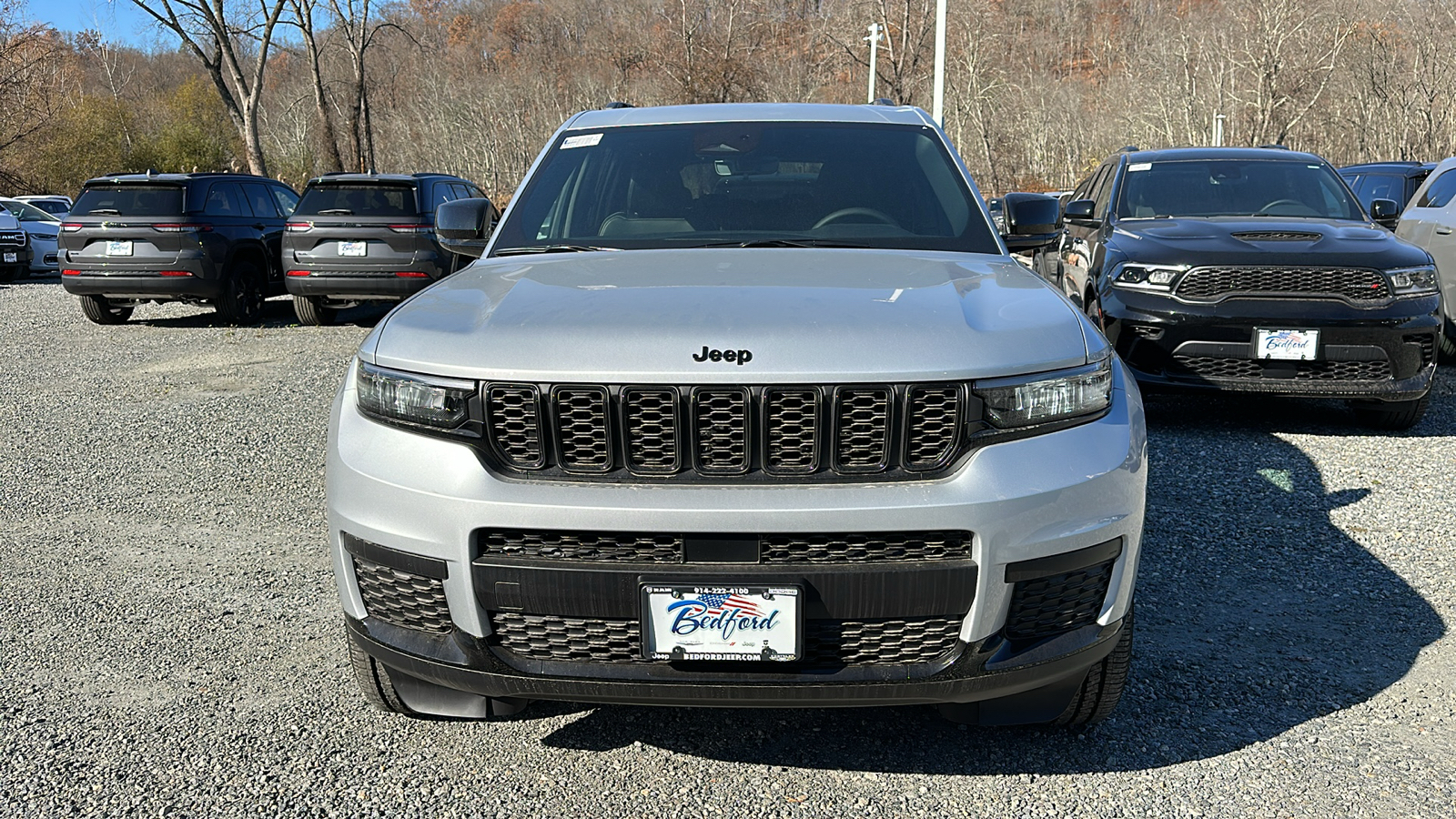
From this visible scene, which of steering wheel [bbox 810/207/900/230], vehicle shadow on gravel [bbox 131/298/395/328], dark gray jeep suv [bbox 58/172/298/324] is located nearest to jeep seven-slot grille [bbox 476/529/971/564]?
steering wheel [bbox 810/207/900/230]

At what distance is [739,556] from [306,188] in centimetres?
1212

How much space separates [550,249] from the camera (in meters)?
3.78

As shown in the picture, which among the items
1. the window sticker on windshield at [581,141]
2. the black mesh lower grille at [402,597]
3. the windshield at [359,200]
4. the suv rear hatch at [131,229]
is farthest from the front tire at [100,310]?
the black mesh lower grille at [402,597]

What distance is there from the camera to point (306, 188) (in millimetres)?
13258

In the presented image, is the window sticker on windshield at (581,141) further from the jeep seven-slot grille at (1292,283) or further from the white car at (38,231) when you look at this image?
the white car at (38,231)

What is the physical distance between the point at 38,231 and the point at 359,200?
12599mm

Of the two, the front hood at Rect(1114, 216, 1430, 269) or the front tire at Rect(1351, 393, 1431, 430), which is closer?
the front hood at Rect(1114, 216, 1430, 269)

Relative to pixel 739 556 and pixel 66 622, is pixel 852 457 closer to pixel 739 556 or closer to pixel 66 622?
pixel 739 556

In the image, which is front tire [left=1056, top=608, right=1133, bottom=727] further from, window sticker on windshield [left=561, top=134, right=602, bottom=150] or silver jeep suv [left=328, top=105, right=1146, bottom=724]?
window sticker on windshield [left=561, top=134, right=602, bottom=150]

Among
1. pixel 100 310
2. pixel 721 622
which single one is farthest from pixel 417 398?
pixel 100 310

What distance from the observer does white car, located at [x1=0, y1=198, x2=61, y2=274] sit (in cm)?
2170

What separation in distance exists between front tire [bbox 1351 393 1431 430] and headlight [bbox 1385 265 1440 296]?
24.2 inches

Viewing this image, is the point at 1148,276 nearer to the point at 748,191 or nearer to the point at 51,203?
the point at 748,191

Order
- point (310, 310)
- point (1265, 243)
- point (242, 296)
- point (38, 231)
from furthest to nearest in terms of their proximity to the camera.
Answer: point (38, 231)
point (242, 296)
point (310, 310)
point (1265, 243)
